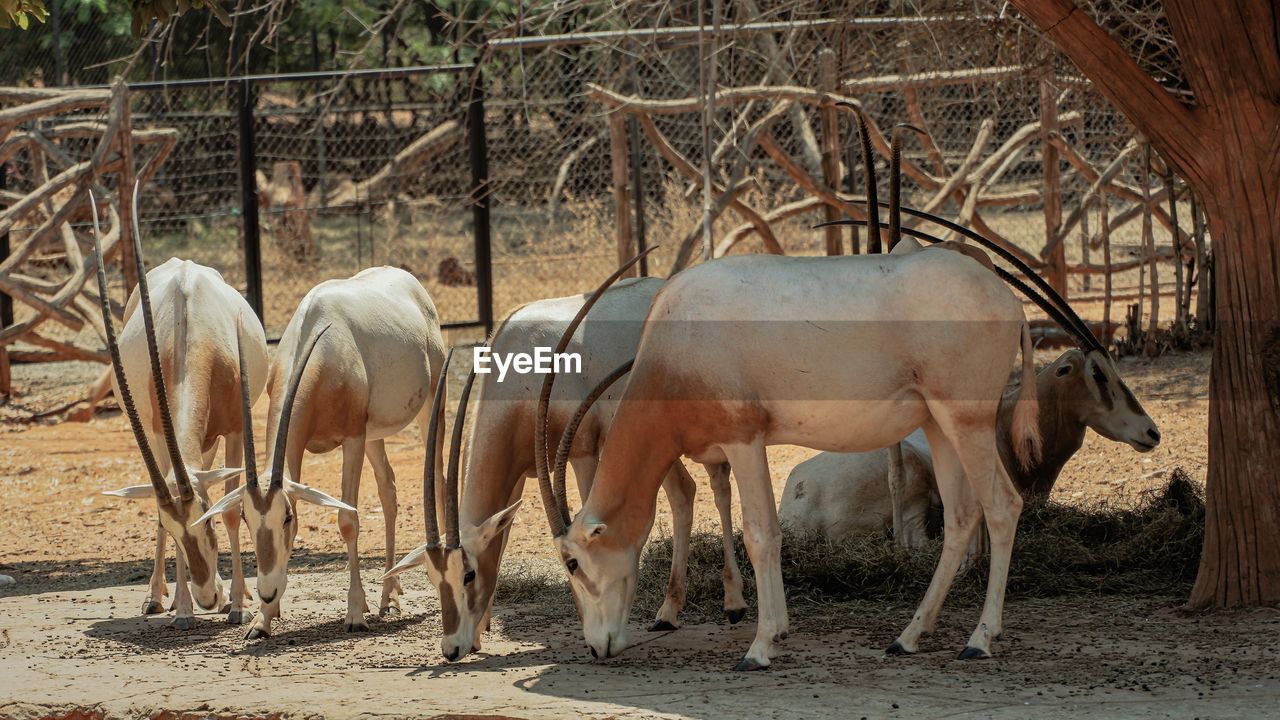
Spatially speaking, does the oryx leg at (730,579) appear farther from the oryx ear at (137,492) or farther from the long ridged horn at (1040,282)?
the oryx ear at (137,492)

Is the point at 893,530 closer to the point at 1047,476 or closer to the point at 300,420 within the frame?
the point at 1047,476

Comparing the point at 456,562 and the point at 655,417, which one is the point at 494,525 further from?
the point at 655,417

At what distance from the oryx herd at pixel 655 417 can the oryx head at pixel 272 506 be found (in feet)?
0.04

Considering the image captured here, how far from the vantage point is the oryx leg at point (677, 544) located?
598 centimetres

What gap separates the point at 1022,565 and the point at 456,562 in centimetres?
238

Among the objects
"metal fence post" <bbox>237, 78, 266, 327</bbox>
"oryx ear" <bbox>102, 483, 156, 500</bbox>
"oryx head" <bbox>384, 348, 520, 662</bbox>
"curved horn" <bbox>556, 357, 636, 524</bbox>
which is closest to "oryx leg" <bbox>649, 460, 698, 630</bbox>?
"curved horn" <bbox>556, 357, 636, 524</bbox>

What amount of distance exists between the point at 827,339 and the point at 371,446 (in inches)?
108

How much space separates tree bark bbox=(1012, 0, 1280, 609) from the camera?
5.48 metres

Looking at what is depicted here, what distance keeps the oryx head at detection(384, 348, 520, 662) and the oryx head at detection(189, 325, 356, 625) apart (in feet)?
1.70

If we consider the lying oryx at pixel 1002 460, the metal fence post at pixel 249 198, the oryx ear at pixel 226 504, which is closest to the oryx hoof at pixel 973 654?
the lying oryx at pixel 1002 460

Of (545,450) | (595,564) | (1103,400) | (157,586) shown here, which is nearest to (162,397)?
(157,586)

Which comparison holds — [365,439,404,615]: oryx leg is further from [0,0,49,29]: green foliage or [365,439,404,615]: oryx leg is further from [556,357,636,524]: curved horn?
[0,0,49,29]: green foliage

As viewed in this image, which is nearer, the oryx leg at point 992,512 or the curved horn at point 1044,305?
the oryx leg at point 992,512

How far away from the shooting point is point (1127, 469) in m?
8.33
